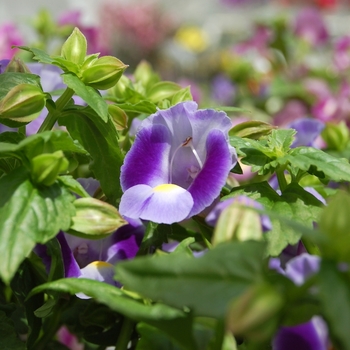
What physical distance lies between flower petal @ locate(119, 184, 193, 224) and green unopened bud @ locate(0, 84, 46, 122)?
0.08 metres

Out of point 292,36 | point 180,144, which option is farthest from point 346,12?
point 180,144

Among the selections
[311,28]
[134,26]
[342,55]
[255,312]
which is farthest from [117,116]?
[134,26]

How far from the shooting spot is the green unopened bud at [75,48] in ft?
1.45

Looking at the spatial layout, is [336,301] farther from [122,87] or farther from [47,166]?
[122,87]

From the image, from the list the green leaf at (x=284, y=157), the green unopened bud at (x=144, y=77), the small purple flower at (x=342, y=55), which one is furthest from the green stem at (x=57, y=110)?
the small purple flower at (x=342, y=55)

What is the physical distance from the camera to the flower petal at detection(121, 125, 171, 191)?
418 millimetres

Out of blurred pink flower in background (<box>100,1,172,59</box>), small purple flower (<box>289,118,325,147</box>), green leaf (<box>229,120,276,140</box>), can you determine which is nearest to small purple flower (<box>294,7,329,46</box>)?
small purple flower (<box>289,118,325,147</box>)

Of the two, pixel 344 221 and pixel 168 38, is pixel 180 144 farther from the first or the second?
pixel 168 38

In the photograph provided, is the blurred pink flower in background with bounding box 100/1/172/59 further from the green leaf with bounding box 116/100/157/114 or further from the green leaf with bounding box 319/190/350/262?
the green leaf with bounding box 319/190/350/262

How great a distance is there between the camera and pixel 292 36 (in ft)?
4.84

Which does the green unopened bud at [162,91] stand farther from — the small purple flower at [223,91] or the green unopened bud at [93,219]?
the small purple flower at [223,91]

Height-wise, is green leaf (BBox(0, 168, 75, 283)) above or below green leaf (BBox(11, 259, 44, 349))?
above

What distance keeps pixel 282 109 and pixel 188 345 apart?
0.92 meters

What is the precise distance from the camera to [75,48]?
45 cm
